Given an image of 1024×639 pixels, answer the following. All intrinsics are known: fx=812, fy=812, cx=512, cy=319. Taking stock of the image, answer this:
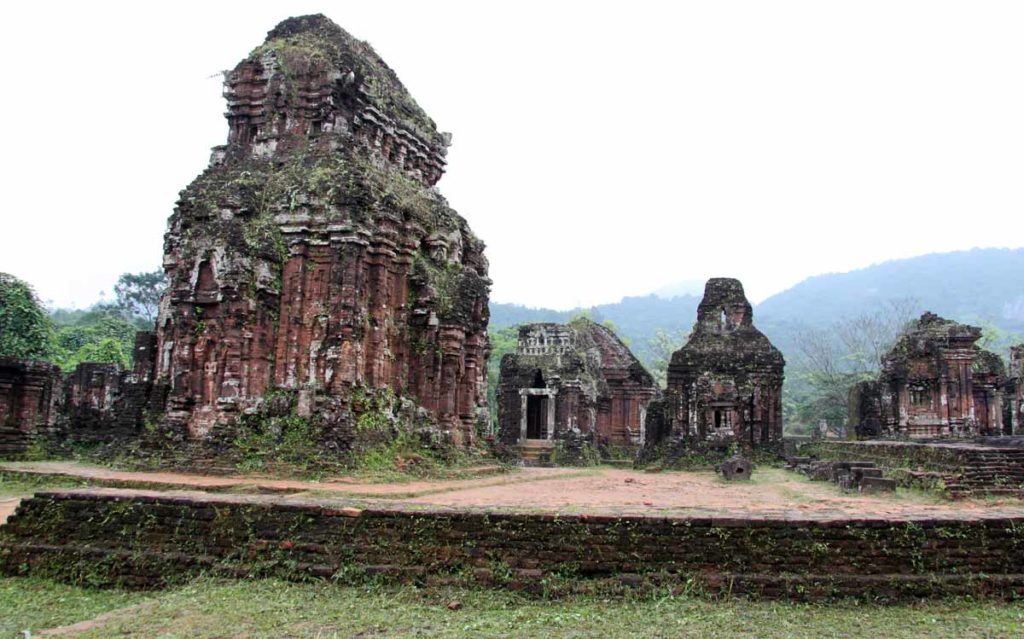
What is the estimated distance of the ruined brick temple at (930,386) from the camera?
71.6ft

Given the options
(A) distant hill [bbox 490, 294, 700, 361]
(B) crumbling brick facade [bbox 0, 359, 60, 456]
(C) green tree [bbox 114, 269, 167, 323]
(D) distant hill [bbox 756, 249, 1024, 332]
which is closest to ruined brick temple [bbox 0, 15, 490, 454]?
(B) crumbling brick facade [bbox 0, 359, 60, 456]

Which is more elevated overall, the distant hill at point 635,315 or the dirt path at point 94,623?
the distant hill at point 635,315

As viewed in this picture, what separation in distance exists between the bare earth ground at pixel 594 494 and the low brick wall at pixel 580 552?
26 centimetres

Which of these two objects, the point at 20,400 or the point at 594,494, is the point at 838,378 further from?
the point at 20,400

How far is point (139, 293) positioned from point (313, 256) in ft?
156

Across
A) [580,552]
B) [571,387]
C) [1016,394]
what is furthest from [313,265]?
[1016,394]

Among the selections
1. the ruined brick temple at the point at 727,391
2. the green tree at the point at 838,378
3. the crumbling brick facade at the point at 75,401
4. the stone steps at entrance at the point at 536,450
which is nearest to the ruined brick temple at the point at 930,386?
the ruined brick temple at the point at 727,391

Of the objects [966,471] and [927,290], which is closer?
[966,471]

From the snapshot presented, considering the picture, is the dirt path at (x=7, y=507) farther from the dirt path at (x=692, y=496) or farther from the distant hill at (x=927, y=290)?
the distant hill at (x=927, y=290)

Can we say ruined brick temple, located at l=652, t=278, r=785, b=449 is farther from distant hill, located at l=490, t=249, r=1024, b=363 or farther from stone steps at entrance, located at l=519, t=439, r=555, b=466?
distant hill, located at l=490, t=249, r=1024, b=363

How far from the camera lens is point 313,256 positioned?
1363 centimetres

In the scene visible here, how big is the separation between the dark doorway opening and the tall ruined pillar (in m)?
12.0

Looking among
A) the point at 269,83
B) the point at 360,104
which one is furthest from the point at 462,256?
the point at 269,83

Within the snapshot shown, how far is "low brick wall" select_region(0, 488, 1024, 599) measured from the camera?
6254mm
